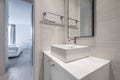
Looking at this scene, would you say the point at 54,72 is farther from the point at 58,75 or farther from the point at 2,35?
the point at 2,35

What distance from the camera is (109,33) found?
89 centimetres

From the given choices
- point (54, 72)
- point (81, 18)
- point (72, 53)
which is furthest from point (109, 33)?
point (54, 72)

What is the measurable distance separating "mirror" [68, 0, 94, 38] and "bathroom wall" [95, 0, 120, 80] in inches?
5.1

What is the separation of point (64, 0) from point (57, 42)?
893mm

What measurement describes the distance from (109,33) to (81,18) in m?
0.59

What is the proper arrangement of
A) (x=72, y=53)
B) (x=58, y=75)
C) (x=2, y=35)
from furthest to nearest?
(x=2, y=35), (x=72, y=53), (x=58, y=75)

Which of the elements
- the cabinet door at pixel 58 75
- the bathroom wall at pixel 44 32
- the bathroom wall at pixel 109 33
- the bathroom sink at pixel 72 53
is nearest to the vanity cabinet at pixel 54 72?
the cabinet door at pixel 58 75

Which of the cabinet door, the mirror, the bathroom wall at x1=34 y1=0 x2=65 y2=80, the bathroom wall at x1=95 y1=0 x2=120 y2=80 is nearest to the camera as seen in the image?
the cabinet door

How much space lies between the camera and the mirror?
1154 millimetres

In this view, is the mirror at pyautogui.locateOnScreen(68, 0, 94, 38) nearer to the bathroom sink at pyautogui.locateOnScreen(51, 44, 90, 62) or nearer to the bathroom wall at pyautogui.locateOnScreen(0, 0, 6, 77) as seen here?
the bathroom sink at pyautogui.locateOnScreen(51, 44, 90, 62)

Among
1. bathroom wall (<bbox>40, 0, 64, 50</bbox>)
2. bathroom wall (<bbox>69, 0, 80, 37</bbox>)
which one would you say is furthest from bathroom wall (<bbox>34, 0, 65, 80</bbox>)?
bathroom wall (<bbox>69, 0, 80, 37</bbox>)

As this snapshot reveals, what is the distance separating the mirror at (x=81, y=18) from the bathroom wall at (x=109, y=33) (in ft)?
0.43

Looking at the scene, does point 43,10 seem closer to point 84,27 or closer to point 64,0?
point 64,0

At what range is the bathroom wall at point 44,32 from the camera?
1.39m
